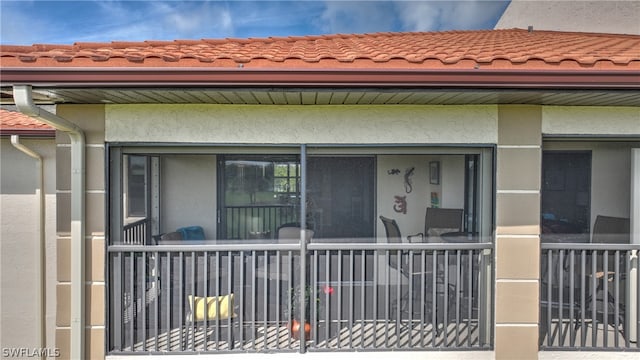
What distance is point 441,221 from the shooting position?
14.4 ft

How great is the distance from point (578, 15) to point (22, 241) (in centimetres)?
933

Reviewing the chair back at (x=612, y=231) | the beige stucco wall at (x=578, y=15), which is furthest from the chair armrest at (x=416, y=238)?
the beige stucco wall at (x=578, y=15)

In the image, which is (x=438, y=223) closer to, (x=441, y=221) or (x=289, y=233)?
(x=441, y=221)

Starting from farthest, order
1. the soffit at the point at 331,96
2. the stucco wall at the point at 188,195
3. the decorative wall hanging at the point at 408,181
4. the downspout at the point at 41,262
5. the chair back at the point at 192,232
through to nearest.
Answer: the decorative wall hanging at the point at 408,181
the stucco wall at the point at 188,195
the chair back at the point at 192,232
the downspout at the point at 41,262
the soffit at the point at 331,96

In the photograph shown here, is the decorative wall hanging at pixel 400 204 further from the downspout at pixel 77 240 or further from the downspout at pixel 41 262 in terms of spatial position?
the downspout at pixel 41 262

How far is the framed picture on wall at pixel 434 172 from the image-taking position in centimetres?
432

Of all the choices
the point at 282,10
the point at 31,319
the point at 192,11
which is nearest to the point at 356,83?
the point at 31,319

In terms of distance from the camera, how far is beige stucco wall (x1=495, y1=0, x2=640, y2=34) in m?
7.42

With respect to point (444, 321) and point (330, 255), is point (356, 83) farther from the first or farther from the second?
point (444, 321)

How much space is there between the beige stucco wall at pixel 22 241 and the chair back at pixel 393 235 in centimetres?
326

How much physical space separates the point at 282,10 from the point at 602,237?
377 inches

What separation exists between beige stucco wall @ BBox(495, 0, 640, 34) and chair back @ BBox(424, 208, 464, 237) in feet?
18.9

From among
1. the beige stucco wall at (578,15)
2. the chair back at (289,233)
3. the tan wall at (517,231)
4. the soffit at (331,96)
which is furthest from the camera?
the beige stucco wall at (578,15)

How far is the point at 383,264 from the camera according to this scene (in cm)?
383
